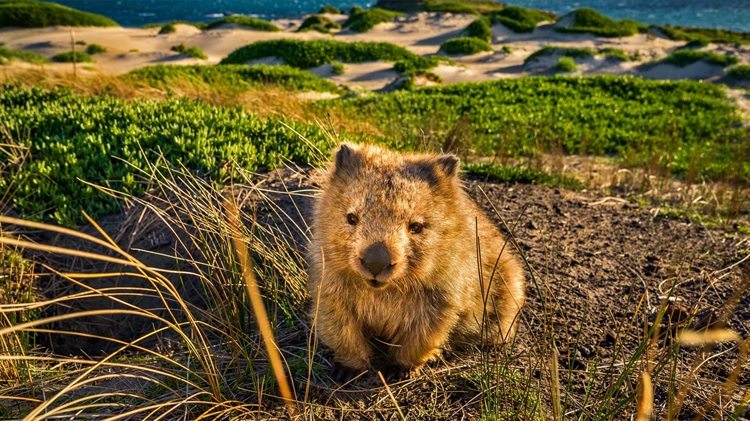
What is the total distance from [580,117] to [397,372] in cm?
1061

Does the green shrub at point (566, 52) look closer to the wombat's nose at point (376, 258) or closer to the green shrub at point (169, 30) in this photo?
the green shrub at point (169, 30)

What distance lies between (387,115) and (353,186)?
9141mm

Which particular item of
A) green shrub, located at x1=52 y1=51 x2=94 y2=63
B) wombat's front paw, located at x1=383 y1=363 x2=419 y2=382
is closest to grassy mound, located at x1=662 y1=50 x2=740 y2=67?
wombat's front paw, located at x1=383 y1=363 x2=419 y2=382

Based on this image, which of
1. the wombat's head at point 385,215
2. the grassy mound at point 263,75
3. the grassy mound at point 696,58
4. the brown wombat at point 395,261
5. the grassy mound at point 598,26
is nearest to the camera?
the wombat's head at point 385,215

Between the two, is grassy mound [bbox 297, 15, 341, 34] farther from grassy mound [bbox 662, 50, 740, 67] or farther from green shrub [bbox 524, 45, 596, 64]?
grassy mound [bbox 662, 50, 740, 67]

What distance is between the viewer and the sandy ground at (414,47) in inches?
804

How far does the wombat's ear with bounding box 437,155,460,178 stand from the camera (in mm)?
3232

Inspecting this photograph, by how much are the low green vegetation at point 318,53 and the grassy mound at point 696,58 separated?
9.08 m

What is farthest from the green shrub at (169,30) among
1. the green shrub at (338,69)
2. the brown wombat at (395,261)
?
the brown wombat at (395,261)

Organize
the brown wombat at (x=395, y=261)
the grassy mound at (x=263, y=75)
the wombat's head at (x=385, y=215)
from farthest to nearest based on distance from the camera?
the grassy mound at (x=263, y=75) < the brown wombat at (x=395, y=261) < the wombat's head at (x=385, y=215)

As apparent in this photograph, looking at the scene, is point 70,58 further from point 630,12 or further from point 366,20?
point 630,12

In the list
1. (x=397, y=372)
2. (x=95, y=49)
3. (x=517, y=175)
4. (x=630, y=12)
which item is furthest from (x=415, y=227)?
(x=630, y=12)

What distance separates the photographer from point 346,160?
124 inches

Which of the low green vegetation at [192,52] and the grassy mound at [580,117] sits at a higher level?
the low green vegetation at [192,52]
